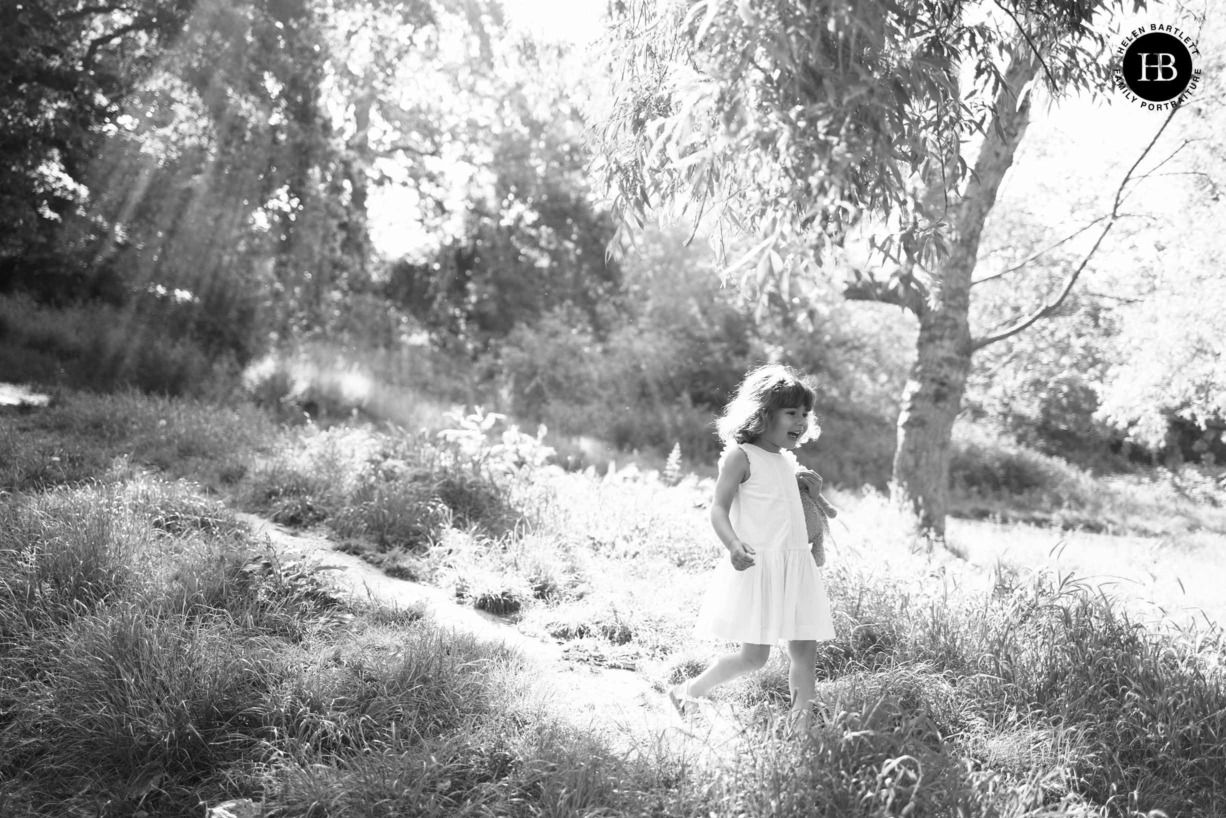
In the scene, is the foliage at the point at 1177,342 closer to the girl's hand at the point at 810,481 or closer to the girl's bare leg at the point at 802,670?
the girl's hand at the point at 810,481

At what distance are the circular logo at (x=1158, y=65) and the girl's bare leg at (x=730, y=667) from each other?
586 centimetres

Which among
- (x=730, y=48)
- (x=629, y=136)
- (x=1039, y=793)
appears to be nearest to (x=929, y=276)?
(x=730, y=48)

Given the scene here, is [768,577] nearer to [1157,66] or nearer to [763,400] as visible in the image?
[763,400]

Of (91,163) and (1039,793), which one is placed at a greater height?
(91,163)

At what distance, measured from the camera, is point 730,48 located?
319 centimetres

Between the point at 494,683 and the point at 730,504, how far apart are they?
1.37 meters

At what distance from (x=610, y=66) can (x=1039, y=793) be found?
3904mm

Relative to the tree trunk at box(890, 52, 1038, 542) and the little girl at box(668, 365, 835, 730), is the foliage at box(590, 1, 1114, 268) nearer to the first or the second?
the little girl at box(668, 365, 835, 730)

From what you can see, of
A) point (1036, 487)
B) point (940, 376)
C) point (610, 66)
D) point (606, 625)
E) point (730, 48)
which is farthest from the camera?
point (1036, 487)

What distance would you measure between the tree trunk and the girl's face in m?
4.88

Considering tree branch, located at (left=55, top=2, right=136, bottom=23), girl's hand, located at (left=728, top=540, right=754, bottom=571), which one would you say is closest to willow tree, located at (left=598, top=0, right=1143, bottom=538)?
girl's hand, located at (left=728, top=540, right=754, bottom=571)

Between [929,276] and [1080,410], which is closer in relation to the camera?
[929,276]

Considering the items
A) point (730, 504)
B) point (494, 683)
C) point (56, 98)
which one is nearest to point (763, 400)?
point (730, 504)

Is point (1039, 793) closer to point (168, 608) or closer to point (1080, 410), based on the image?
point (168, 608)
